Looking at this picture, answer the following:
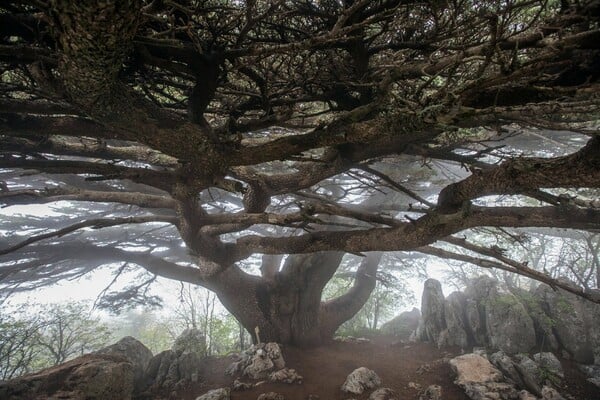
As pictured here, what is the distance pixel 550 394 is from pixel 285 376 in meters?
6.03

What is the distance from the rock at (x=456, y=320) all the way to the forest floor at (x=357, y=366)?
1.28 ft

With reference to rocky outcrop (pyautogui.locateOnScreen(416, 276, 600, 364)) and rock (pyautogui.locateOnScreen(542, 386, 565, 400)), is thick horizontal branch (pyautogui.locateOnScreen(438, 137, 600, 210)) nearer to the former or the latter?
rock (pyautogui.locateOnScreen(542, 386, 565, 400))

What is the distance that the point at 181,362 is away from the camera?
325 inches

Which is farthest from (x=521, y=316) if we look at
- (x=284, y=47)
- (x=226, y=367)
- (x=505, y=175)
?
(x=284, y=47)

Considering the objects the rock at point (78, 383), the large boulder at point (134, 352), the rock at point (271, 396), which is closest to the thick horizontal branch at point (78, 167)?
the rock at point (78, 383)

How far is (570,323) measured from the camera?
8.63m

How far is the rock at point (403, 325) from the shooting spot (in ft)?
44.1

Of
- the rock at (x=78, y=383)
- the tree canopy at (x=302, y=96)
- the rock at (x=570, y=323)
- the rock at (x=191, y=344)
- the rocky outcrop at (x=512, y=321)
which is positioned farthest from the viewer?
the rock at (x=191, y=344)

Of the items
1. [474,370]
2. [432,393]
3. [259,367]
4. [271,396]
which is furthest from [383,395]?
[259,367]

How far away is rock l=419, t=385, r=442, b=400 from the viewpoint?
6.45 meters

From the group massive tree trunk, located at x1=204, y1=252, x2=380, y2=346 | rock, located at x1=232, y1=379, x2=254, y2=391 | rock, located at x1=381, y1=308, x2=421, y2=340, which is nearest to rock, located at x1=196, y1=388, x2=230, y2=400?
rock, located at x1=232, y1=379, x2=254, y2=391

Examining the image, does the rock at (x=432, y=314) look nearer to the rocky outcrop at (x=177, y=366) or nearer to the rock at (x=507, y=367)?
→ the rock at (x=507, y=367)

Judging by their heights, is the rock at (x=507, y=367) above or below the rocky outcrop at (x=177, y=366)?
below

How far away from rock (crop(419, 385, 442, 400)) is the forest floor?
0.17 meters
